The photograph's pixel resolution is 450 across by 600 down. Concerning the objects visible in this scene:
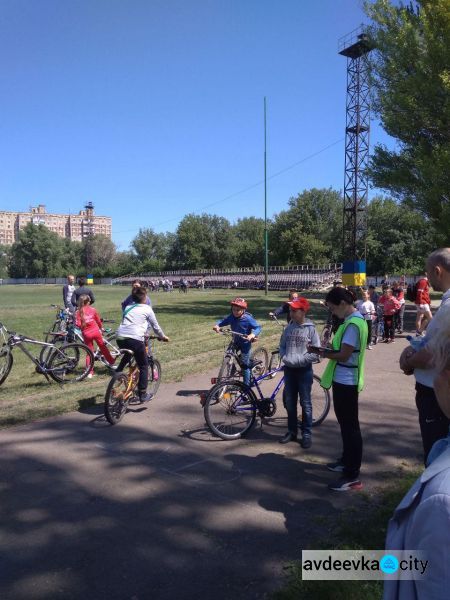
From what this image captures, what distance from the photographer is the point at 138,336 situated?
23.2ft

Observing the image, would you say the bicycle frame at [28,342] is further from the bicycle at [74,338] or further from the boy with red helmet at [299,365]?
the boy with red helmet at [299,365]

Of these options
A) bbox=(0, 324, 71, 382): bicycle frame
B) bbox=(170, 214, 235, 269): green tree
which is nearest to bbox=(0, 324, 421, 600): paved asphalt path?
bbox=(0, 324, 71, 382): bicycle frame

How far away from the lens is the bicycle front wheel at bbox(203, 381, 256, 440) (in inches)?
220

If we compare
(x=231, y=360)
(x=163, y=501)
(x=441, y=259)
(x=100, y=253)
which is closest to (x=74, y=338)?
(x=231, y=360)

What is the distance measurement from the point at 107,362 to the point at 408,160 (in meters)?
16.0

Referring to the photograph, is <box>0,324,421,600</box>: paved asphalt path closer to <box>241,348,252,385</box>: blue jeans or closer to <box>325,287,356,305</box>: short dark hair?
<box>241,348,252,385</box>: blue jeans

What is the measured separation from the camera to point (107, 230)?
7579 inches

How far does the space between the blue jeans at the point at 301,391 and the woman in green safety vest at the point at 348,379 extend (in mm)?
854

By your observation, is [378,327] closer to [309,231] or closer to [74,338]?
[74,338]

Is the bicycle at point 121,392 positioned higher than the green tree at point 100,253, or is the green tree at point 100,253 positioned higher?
the green tree at point 100,253

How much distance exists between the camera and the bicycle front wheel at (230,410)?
18.3 feet

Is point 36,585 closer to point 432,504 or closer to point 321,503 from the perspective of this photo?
point 321,503

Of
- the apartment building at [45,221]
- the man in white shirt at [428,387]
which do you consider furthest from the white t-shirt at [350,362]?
the apartment building at [45,221]

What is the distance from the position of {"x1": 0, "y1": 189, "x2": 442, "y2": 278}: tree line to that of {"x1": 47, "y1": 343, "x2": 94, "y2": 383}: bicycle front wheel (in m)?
41.5
